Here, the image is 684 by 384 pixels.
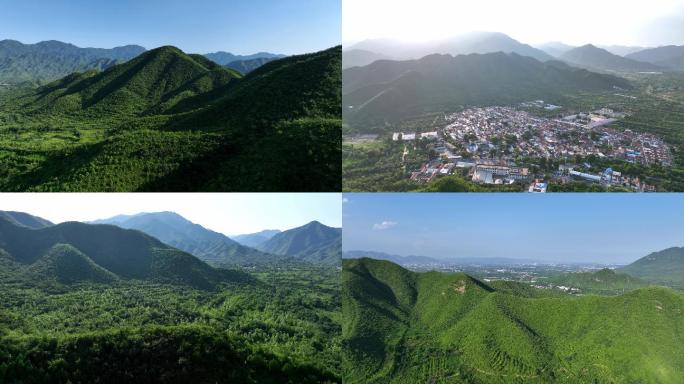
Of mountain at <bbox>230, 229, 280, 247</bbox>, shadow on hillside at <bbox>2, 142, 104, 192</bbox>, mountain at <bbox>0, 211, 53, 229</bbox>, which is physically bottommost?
mountain at <bbox>230, 229, 280, 247</bbox>

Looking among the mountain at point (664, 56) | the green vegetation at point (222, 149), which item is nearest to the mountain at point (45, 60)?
the green vegetation at point (222, 149)

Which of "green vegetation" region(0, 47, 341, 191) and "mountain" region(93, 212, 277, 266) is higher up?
"green vegetation" region(0, 47, 341, 191)

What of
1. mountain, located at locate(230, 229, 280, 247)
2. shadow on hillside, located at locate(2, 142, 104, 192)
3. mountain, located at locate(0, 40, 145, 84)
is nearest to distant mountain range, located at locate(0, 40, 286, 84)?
mountain, located at locate(0, 40, 145, 84)

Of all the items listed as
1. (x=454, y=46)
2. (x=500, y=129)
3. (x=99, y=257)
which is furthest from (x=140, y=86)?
(x=500, y=129)

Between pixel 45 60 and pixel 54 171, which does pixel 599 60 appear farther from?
pixel 45 60

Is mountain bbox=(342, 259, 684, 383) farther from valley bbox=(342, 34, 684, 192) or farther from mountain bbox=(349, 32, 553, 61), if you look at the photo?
mountain bbox=(349, 32, 553, 61)

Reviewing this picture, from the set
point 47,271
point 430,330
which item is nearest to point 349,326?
point 430,330

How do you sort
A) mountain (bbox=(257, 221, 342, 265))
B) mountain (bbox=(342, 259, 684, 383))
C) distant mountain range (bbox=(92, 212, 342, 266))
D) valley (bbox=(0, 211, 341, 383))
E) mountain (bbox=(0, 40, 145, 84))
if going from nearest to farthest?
valley (bbox=(0, 211, 341, 383)) → mountain (bbox=(342, 259, 684, 383)) → distant mountain range (bbox=(92, 212, 342, 266)) → mountain (bbox=(257, 221, 342, 265)) → mountain (bbox=(0, 40, 145, 84))

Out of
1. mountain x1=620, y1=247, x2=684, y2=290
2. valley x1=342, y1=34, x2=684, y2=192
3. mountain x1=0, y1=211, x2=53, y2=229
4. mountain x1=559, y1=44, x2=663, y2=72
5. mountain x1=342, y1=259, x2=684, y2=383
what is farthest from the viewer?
mountain x1=559, y1=44, x2=663, y2=72

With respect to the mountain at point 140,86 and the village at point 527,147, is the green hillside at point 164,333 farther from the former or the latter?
the mountain at point 140,86
